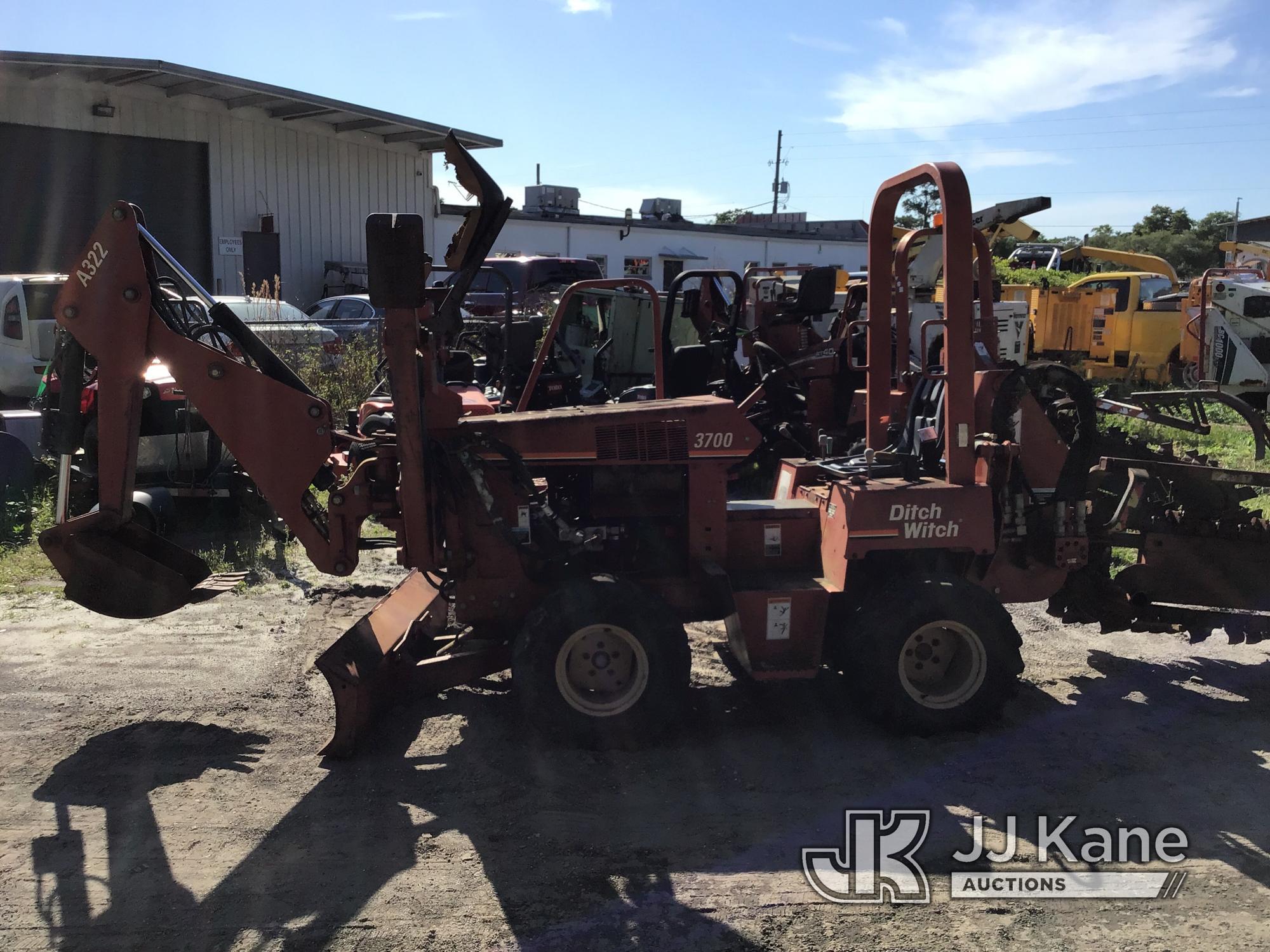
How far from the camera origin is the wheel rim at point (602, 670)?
4.69m

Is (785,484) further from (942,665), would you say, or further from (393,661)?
(393,661)

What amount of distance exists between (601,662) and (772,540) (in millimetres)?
1193

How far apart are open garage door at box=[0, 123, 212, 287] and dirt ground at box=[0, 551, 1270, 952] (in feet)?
50.7

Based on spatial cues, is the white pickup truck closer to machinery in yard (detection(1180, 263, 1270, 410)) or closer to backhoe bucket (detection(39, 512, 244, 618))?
backhoe bucket (detection(39, 512, 244, 618))

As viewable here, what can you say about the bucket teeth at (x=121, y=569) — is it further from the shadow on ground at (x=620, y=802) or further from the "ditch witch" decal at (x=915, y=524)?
the "ditch witch" decal at (x=915, y=524)

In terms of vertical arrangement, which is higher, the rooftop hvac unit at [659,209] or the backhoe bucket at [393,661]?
the rooftop hvac unit at [659,209]

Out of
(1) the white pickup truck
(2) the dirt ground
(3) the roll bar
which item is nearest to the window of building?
(1) the white pickup truck

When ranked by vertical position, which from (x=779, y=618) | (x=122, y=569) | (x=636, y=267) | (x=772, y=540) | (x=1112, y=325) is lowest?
(x=779, y=618)

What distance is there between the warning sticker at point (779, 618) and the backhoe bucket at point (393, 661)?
1.31m

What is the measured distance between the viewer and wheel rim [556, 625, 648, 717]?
4.69 metres

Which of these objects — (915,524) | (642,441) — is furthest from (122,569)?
(915,524)

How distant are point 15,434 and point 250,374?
6.50 metres

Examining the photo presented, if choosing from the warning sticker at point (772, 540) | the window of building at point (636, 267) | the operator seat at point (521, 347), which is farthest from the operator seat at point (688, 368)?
the window of building at point (636, 267)

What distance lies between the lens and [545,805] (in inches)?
169
